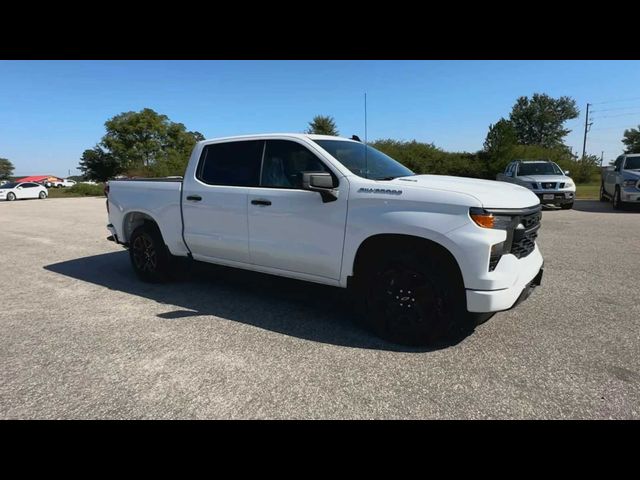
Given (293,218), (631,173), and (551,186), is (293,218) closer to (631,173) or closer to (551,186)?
(551,186)

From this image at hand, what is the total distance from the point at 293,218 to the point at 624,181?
45.6 feet

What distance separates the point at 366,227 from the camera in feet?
11.6

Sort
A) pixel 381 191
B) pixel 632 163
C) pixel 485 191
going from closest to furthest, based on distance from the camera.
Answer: pixel 485 191
pixel 381 191
pixel 632 163

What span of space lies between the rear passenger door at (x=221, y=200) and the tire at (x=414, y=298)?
1.59m

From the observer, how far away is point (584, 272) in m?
5.86

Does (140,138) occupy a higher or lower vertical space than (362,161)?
higher

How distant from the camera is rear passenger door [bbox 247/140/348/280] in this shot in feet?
12.4

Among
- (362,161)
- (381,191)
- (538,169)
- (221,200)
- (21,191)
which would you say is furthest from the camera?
(21,191)

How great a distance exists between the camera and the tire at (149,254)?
17.8 ft

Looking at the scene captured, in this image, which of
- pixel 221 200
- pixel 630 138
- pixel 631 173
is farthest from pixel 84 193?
pixel 630 138

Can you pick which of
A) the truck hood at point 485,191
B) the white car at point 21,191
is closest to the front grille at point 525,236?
the truck hood at point 485,191
